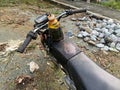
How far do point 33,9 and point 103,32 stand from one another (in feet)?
7.53

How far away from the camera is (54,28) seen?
2.55 m

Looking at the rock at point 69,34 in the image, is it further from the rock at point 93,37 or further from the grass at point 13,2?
the grass at point 13,2

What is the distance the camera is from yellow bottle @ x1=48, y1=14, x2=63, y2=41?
2.48m

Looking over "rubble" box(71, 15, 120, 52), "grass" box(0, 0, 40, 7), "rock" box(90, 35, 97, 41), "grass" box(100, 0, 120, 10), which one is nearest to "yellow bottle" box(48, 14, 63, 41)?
"rubble" box(71, 15, 120, 52)

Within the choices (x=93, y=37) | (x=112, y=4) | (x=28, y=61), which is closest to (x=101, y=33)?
(x=93, y=37)

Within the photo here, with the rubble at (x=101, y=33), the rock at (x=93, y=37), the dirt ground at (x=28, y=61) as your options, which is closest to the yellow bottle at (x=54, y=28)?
the dirt ground at (x=28, y=61)

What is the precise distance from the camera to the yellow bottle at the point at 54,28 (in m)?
2.48

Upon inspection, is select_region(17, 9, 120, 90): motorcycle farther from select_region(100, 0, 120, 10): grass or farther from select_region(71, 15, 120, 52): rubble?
select_region(100, 0, 120, 10): grass

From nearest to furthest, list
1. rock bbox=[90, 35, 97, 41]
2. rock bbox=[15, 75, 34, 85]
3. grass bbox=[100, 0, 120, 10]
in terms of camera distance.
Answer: rock bbox=[15, 75, 34, 85], rock bbox=[90, 35, 97, 41], grass bbox=[100, 0, 120, 10]

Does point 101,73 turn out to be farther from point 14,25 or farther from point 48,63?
point 14,25

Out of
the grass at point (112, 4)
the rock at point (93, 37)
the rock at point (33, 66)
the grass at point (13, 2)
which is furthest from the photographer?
the grass at point (112, 4)

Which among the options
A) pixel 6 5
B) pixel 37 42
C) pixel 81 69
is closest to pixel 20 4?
pixel 6 5

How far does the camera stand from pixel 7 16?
19.4ft

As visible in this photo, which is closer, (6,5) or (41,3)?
(6,5)
